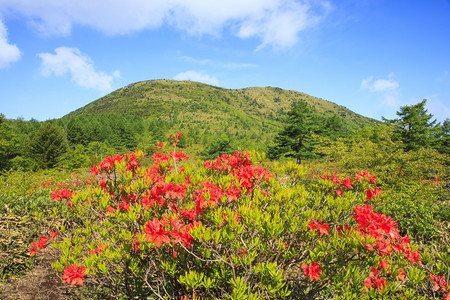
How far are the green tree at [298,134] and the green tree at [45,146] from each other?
3033 centimetres

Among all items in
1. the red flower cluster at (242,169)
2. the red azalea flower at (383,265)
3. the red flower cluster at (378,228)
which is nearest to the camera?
the red flower cluster at (378,228)

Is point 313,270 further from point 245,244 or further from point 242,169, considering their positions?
point 242,169

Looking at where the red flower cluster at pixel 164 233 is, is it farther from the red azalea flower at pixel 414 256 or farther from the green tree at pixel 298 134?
the green tree at pixel 298 134

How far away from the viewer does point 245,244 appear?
6.16 feet

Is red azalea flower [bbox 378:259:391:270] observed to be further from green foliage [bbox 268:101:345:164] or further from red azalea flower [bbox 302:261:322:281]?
green foliage [bbox 268:101:345:164]

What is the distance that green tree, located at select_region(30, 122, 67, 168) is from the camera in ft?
101

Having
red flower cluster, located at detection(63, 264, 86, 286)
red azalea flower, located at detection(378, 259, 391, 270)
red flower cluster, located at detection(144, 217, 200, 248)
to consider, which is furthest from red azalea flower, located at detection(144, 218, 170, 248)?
red azalea flower, located at detection(378, 259, 391, 270)

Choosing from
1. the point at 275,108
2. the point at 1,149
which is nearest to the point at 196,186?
the point at 1,149

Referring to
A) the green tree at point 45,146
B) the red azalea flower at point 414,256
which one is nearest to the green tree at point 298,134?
the red azalea flower at point 414,256

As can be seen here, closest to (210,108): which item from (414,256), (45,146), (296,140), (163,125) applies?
(163,125)

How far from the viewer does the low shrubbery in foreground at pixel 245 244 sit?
1808mm

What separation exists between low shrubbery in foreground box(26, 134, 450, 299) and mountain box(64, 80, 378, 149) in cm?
6341

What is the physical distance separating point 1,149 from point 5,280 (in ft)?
99.0

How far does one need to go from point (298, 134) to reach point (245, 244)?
2616cm
